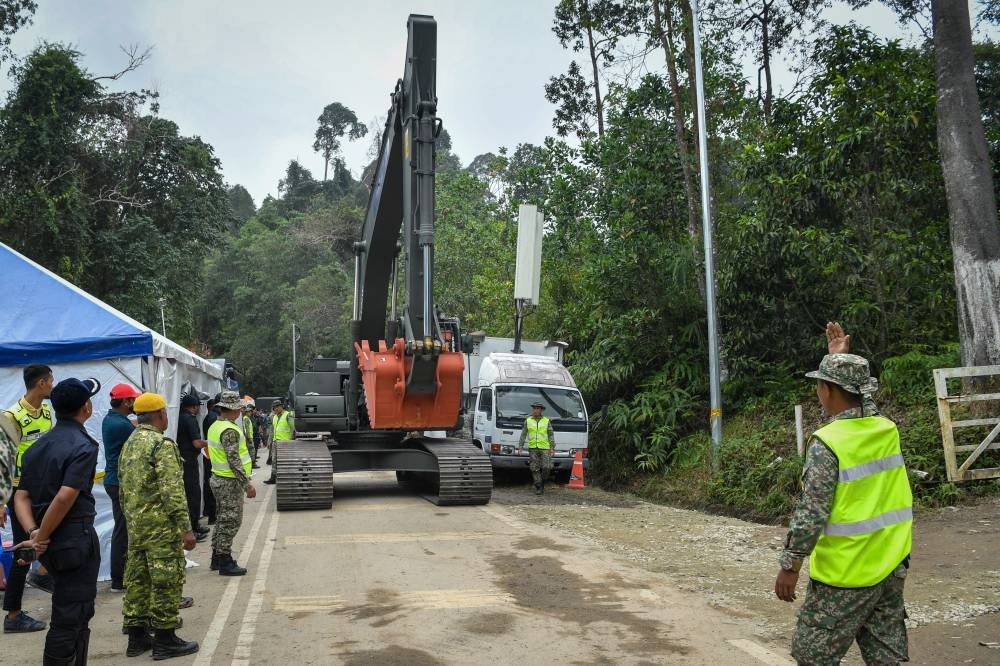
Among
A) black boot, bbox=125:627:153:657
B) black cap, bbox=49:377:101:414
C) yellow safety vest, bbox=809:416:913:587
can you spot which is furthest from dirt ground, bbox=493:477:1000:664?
black cap, bbox=49:377:101:414

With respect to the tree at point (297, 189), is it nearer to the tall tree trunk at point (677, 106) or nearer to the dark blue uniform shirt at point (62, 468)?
the tall tree trunk at point (677, 106)

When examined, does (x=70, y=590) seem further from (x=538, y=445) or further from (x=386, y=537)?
(x=538, y=445)

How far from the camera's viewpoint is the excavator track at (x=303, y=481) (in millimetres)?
12719

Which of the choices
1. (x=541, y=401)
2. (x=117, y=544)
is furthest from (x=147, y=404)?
(x=541, y=401)

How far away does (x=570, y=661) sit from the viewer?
553 centimetres

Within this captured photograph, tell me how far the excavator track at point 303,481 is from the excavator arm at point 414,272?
110cm

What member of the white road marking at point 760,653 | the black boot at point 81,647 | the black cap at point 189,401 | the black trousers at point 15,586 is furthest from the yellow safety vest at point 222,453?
the white road marking at point 760,653

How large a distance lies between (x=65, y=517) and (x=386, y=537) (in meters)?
5.95

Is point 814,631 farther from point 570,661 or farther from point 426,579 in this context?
point 426,579

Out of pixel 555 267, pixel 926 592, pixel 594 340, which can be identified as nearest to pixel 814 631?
pixel 926 592

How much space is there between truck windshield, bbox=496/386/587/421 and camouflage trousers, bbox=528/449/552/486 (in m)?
1.24

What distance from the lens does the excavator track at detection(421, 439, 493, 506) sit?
1319 centimetres

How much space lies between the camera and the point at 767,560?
9.22 metres

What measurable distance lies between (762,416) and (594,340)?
568cm
